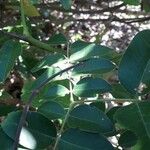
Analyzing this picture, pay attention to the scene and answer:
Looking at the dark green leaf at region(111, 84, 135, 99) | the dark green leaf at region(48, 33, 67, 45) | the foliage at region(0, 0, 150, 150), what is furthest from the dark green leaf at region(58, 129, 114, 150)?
the dark green leaf at region(48, 33, 67, 45)

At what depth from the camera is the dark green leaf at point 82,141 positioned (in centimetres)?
73

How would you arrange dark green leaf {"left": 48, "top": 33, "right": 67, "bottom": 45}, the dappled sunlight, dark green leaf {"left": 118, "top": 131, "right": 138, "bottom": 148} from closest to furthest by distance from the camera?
the dappled sunlight
dark green leaf {"left": 118, "top": 131, "right": 138, "bottom": 148}
dark green leaf {"left": 48, "top": 33, "right": 67, "bottom": 45}

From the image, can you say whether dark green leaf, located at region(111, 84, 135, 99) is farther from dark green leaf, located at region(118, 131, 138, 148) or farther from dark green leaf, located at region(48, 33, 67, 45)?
dark green leaf, located at region(48, 33, 67, 45)

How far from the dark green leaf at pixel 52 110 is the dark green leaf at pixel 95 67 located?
12 centimetres

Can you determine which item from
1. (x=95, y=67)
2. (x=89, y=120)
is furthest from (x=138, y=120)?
(x=95, y=67)

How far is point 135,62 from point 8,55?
37 cm

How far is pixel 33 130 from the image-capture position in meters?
Result: 0.76

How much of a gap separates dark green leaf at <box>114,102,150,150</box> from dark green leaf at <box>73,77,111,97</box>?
3.5 inches

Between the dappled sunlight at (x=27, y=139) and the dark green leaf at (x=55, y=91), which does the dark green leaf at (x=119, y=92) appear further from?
the dappled sunlight at (x=27, y=139)

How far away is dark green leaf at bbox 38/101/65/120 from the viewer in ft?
2.68

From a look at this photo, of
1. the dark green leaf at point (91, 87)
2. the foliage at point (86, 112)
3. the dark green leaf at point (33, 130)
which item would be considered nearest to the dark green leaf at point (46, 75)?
the foliage at point (86, 112)

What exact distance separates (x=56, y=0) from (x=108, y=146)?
1643 millimetres

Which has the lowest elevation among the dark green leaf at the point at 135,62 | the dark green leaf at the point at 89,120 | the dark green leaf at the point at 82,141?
the dark green leaf at the point at 82,141

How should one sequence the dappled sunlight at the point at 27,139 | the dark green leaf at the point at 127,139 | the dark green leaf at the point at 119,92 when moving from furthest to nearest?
the dark green leaf at the point at 119,92 → the dark green leaf at the point at 127,139 → the dappled sunlight at the point at 27,139
